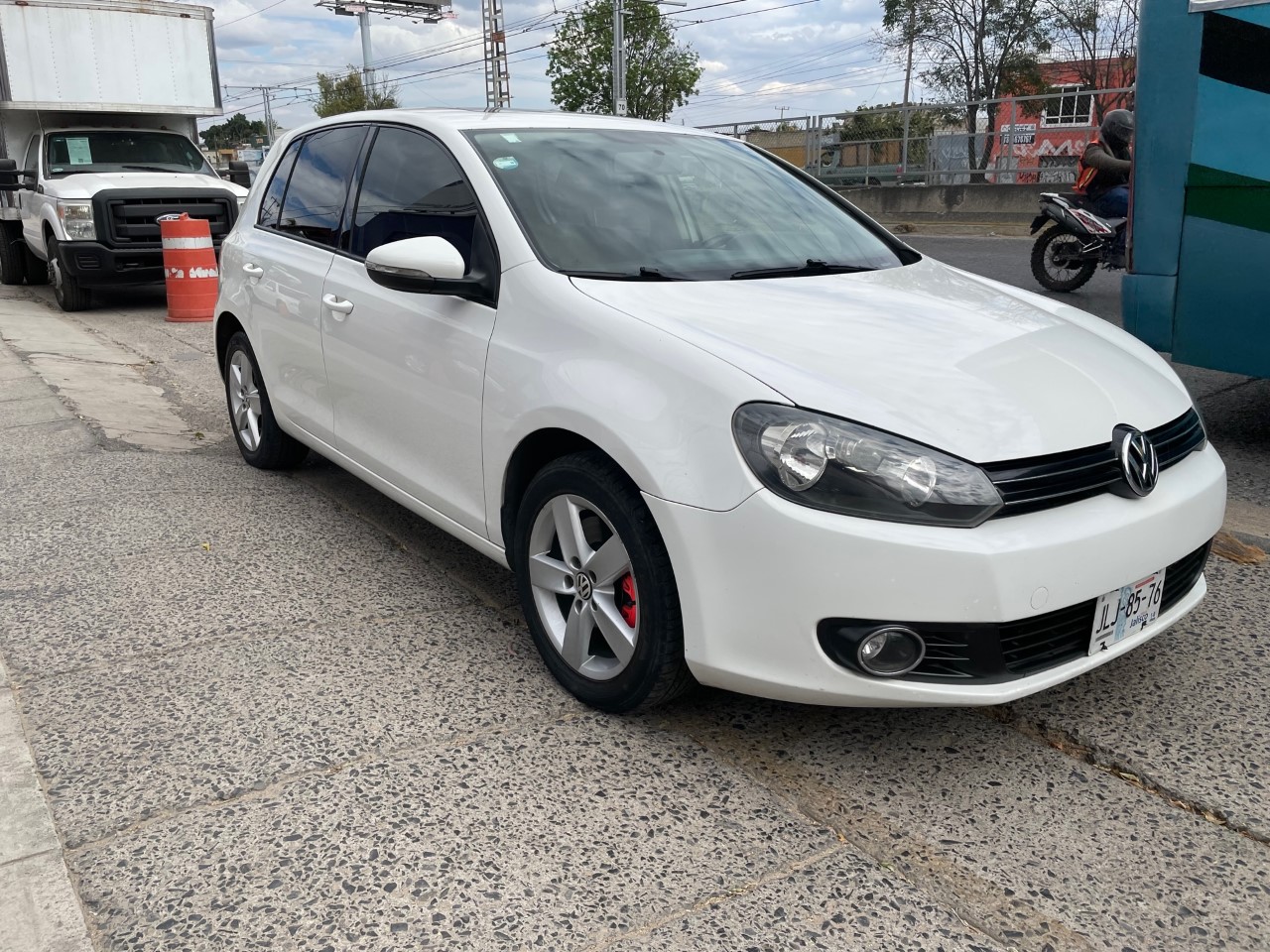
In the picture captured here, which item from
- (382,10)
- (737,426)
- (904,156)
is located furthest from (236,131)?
(737,426)

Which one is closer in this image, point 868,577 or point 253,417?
point 868,577

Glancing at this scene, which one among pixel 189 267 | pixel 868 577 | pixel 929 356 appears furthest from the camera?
pixel 189 267

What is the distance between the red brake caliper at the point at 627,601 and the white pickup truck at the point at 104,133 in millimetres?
10280

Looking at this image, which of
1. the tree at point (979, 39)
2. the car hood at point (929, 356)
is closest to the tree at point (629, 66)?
the tree at point (979, 39)

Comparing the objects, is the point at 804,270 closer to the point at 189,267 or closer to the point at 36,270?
the point at 189,267

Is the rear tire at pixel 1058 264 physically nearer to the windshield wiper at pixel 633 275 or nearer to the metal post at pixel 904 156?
the windshield wiper at pixel 633 275

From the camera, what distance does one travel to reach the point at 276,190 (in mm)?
4953

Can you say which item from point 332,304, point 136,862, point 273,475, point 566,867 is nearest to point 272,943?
point 136,862

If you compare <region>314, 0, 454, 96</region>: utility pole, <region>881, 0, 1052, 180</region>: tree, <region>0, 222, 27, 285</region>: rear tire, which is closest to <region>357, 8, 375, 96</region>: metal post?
<region>314, 0, 454, 96</region>: utility pole

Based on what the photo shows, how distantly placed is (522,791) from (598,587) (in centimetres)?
55

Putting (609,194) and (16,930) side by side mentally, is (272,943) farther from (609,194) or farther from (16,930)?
(609,194)

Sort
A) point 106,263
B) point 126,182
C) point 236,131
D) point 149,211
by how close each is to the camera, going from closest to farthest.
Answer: point 106,263
point 149,211
point 126,182
point 236,131

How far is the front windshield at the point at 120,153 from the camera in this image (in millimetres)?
A: 12188

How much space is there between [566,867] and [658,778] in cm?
41
